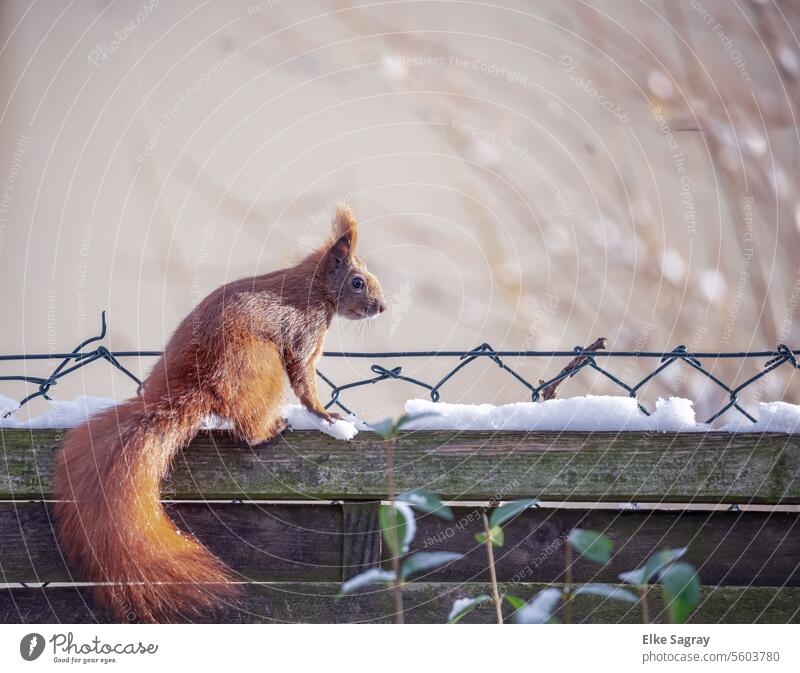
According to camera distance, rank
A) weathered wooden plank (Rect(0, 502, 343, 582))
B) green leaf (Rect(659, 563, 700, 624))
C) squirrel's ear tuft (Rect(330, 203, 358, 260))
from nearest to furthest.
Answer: green leaf (Rect(659, 563, 700, 624)) < weathered wooden plank (Rect(0, 502, 343, 582)) < squirrel's ear tuft (Rect(330, 203, 358, 260))

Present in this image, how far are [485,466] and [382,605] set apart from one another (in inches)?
10.9

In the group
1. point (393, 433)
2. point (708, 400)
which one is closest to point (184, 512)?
point (393, 433)

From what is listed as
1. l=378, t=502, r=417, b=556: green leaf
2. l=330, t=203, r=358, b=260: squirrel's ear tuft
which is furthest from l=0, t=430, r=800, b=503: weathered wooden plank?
l=330, t=203, r=358, b=260: squirrel's ear tuft

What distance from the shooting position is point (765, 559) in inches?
58.2

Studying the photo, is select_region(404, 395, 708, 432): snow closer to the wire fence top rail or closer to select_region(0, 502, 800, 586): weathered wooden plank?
the wire fence top rail

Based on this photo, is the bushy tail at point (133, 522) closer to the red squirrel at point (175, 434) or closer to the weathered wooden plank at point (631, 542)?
the red squirrel at point (175, 434)

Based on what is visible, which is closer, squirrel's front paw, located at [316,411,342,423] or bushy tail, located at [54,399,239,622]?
bushy tail, located at [54,399,239,622]

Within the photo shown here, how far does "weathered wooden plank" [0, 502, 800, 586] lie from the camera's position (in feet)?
4.68

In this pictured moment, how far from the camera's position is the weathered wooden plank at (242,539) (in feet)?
4.65

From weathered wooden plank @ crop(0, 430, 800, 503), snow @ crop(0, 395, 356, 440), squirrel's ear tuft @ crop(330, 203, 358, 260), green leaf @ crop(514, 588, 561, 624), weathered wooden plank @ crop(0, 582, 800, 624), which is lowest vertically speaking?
weathered wooden plank @ crop(0, 582, 800, 624)

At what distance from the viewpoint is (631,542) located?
58.3 inches

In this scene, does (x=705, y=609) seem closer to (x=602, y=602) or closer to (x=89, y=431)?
(x=602, y=602)
